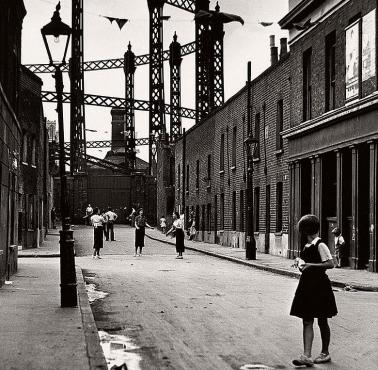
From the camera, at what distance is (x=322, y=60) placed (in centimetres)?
2642

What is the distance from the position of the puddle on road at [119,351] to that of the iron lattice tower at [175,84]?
54.4 metres

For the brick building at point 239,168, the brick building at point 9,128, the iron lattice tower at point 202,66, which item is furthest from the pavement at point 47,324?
the iron lattice tower at point 202,66

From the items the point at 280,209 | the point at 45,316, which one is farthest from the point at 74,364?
the point at 280,209

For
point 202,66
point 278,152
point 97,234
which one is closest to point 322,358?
point 97,234

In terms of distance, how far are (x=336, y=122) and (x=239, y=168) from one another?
14.7 meters

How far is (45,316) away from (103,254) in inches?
843

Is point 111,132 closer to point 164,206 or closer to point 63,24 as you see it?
point 164,206

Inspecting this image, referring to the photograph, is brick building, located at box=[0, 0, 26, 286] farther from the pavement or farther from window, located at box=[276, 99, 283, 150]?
window, located at box=[276, 99, 283, 150]

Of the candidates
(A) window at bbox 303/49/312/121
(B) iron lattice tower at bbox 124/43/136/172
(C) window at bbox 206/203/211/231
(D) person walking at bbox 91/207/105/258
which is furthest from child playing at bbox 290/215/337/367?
(B) iron lattice tower at bbox 124/43/136/172

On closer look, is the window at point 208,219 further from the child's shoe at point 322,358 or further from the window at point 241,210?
the child's shoe at point 322,358

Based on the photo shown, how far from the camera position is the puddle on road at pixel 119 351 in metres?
8.52

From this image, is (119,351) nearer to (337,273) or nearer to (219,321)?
(219,321)

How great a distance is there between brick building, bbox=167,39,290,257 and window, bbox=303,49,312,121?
2167mm

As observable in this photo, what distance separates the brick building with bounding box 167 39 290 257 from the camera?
31781 mm
